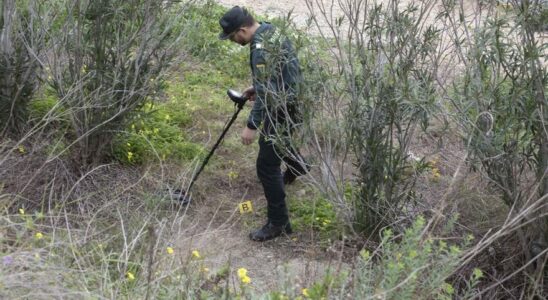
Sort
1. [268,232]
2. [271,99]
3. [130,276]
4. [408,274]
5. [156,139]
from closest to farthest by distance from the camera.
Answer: [408,274] → [130,276] → [271,99] → [268,232] → [156,139]

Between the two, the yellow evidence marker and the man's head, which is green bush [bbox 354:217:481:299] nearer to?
the man's head

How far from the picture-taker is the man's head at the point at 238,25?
204 inches

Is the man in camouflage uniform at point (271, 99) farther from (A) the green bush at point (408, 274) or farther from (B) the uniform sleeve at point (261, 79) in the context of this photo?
(A) the green bush at point (408, 274)

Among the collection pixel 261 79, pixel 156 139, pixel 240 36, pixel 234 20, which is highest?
pixel 234 20

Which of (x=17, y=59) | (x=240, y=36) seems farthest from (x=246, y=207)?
(x=17, y=59)

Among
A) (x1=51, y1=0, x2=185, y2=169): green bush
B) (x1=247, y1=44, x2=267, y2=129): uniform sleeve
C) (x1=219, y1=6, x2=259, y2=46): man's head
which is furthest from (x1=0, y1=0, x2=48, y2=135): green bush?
(x1=247, y1=44, x2=267, y2=129): uniform sleeve

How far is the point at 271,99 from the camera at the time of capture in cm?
511

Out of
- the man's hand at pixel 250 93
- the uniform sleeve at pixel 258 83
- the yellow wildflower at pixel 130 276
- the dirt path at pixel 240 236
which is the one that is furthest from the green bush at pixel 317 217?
the yellow wildflower at pixel 130 276

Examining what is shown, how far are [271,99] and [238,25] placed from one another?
591mm

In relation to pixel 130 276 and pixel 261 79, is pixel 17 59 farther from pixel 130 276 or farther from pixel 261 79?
pixel 130 276

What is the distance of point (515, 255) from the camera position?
4598 millimetres

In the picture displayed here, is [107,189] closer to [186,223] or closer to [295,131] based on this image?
[186,223]

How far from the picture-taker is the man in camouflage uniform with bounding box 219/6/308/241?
499cm

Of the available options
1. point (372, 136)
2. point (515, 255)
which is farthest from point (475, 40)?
point (515, 255)
